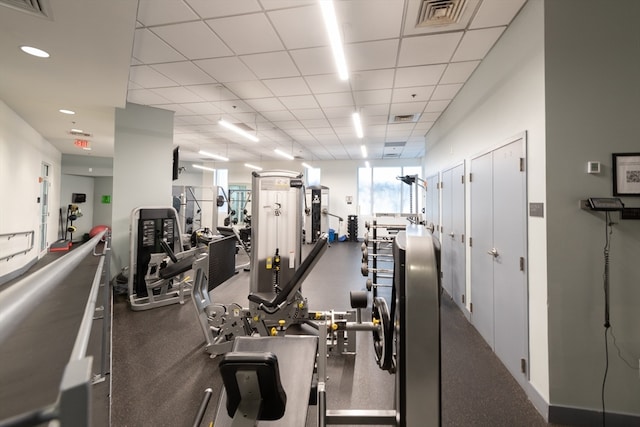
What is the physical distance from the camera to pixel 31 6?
219 cm

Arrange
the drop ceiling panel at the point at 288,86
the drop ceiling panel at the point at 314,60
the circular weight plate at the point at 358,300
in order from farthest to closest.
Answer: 1. the drop ceiling panel at the point at 288,86
2. the drop ceiling panel at the point at 314,60
3. the circular weight plate at the point at 358,300

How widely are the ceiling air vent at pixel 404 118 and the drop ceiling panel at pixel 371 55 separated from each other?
2.02 metres

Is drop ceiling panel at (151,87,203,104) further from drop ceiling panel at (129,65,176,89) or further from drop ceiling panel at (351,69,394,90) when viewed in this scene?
drop ceiling panel at (351,69,394,90)

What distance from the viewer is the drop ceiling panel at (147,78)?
365 cm

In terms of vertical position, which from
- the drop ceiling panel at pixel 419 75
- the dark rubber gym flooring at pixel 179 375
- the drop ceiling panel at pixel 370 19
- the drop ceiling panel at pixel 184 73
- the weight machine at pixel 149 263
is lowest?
the dark rubber gym flooring at pixel 179 375

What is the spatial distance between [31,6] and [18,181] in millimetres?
5031

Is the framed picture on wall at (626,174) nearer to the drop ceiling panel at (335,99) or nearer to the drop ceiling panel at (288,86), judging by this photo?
the drop ceiling panel at (335,99)

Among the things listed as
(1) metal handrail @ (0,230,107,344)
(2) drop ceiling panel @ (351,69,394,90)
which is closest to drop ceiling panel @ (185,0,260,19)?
(2) drop ceiling panel @ (351,69,394,90)

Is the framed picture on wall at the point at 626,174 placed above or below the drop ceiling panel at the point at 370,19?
below

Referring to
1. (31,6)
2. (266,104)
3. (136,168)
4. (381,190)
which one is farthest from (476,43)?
(381,190)

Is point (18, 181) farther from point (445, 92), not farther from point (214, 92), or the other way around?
point (445, 92)

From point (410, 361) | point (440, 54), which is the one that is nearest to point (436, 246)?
point (410, 361)

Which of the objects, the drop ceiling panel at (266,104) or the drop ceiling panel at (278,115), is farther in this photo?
the drop ceiling panel at (278,115)

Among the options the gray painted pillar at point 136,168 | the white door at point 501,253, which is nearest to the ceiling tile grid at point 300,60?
the gray painted pillar at point 136,168
